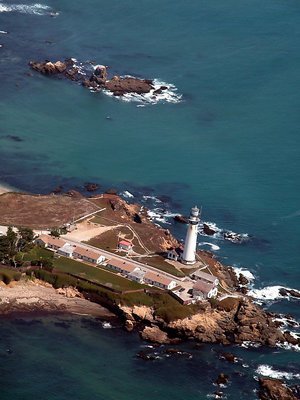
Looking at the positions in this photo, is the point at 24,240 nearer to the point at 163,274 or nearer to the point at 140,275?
the point at 140,275

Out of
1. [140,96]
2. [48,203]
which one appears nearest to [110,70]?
[140,96]

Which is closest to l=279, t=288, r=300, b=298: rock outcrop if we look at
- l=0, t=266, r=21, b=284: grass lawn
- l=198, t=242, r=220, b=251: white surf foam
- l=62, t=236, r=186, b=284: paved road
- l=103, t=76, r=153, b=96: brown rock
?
l=198, t=242, r=220, b=251: white surf foam

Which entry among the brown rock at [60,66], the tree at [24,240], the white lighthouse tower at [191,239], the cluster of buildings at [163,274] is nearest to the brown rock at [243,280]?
the cluster of buildings at [163,274]

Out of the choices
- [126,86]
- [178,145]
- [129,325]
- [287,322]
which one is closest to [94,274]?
[129,325]

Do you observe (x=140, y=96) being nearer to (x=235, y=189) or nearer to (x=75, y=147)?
(x=75, y=147)

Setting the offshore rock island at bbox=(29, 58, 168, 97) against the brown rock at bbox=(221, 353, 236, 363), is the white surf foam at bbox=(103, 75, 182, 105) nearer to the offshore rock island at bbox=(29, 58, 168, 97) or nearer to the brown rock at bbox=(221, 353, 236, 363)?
the offshore rock island at bbox=(29, 58, 168, 97)

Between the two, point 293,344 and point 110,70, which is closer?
point 293,344
